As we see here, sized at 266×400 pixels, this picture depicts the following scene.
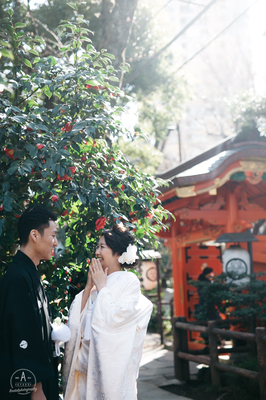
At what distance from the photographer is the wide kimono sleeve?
2.19 metres

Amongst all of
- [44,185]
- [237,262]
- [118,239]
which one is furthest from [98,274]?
[237,262]

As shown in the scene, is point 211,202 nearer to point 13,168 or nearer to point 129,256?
point 129,256

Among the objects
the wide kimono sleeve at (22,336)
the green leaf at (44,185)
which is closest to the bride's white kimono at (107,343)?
the wide kimono sleeve at (22,336)

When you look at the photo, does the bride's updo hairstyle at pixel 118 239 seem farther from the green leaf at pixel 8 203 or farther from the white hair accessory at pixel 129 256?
the green leaf at pixel 8 203

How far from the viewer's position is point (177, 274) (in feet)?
31.4

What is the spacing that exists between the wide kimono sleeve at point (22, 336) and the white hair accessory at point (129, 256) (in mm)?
1001

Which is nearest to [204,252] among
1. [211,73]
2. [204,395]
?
[204,395]

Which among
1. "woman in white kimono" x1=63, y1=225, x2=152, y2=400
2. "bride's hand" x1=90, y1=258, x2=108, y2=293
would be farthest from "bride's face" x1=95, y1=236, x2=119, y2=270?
"bride's hand" x1=90, y1=258, x2=108, y2=293

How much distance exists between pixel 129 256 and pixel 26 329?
1131 mm

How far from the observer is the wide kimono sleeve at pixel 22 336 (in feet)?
7.20

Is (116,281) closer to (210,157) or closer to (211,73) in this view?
(210,157)

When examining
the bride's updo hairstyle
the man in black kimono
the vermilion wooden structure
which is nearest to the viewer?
the man in black kimono

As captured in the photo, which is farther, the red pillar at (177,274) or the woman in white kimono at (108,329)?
the red pillar at (177,274)

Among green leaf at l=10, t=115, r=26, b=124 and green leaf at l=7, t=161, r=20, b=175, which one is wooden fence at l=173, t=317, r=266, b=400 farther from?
A: green leaf at l=10, t=115, r=26, b=124
